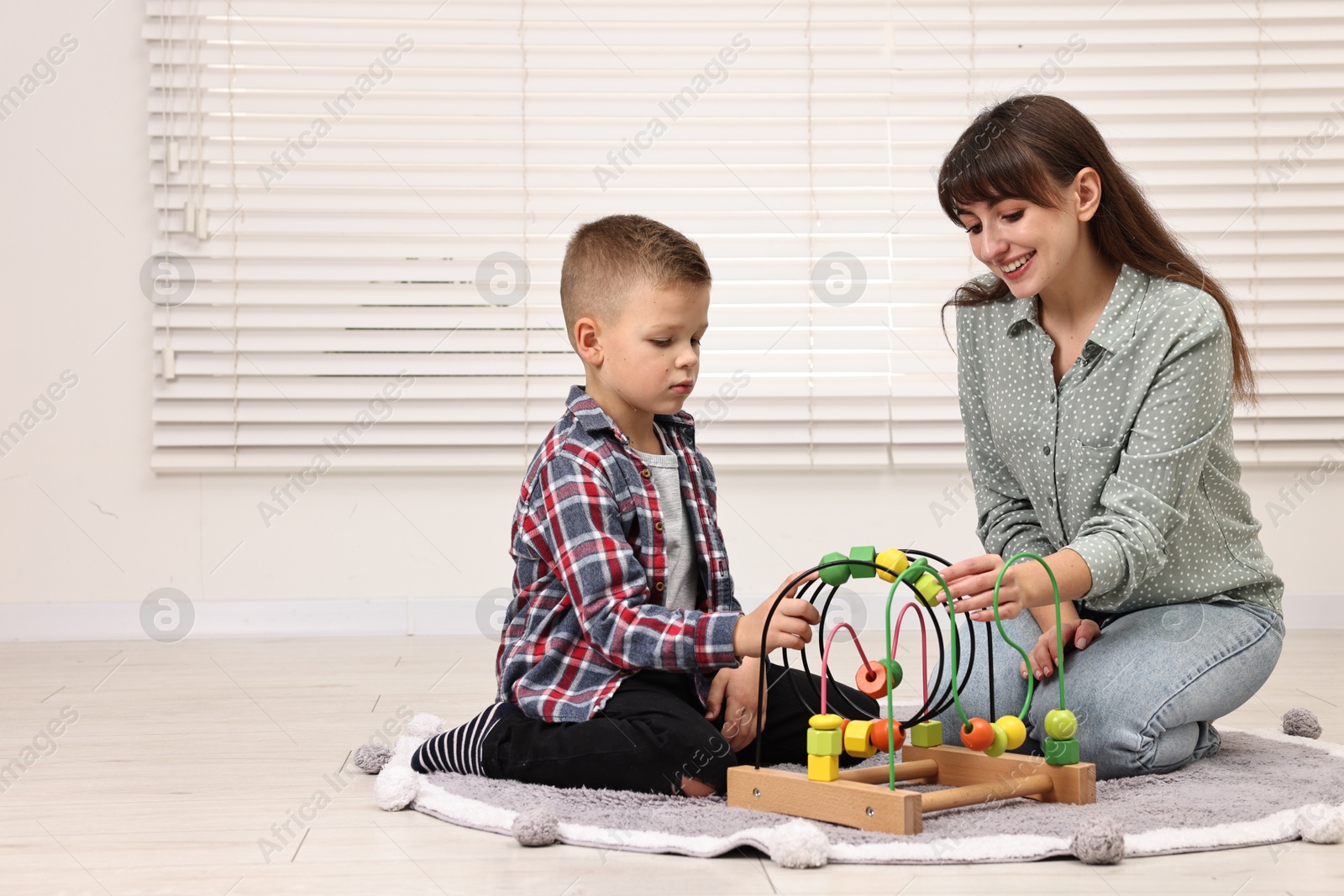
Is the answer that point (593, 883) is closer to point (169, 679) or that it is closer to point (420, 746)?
point (420, 746)

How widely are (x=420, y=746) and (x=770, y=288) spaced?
136 cm

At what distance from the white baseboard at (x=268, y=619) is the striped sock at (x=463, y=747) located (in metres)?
1.10

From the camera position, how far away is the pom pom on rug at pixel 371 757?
1358 millimetres

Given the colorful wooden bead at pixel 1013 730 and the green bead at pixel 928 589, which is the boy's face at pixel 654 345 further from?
the colorful wooden bead at pixel 1013 730

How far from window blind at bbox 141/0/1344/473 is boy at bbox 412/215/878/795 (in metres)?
1.09

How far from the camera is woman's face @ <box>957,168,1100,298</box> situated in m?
1.32

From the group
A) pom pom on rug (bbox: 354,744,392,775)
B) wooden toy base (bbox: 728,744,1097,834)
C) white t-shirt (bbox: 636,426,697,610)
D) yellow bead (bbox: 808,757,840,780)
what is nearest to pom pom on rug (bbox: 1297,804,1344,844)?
wooden toy base (bbox: 728,744,1097,834)

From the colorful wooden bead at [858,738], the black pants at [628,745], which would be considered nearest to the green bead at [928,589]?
the colorful wooden bead at [858,738]

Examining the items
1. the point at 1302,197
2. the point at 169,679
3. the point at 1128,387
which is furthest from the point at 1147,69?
the point at 169,679

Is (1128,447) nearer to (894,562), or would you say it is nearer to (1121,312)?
(1121,312)

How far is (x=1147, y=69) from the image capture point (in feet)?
8.12

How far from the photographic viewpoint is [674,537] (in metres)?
1.33

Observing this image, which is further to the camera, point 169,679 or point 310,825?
point 169,679

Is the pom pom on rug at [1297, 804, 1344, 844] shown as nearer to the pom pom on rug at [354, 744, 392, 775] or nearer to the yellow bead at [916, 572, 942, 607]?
the yellow bead at [916, 572, 942, 607]
